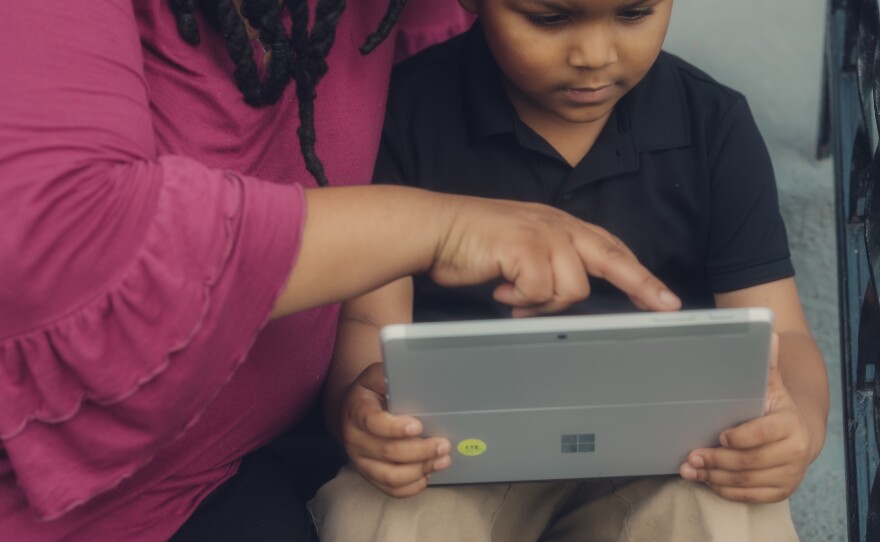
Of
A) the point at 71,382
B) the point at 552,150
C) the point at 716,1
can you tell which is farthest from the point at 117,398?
the point at 716,1

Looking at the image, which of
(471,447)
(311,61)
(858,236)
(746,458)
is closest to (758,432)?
(746,458)

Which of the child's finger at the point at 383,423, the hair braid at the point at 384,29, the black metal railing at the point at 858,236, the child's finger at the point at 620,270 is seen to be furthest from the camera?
the black metal railing at the point at 858,236

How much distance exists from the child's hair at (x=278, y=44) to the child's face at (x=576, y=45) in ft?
0.62

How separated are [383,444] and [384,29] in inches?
18.6

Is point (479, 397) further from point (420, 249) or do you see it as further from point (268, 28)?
point (268, 28)

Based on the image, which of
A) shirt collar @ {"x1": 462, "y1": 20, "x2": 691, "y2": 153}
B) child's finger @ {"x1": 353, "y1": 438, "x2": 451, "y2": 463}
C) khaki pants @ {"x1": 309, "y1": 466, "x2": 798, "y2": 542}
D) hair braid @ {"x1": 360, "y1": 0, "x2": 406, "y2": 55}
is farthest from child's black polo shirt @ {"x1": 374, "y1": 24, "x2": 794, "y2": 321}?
child's finger @ {"x1": 353, "y1": 438, "x2": 451, "y2": 463}

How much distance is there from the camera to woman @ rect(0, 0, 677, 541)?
82cm

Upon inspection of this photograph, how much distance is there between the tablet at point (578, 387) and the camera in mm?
954

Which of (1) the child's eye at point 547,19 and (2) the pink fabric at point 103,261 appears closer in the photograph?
(2) the pink fabric at point 103,261

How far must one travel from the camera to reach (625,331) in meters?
0.95

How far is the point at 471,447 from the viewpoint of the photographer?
1.09 metres

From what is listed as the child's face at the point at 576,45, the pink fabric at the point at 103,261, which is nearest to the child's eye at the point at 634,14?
the child's face at the point at 576,45

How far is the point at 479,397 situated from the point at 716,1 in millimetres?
1805

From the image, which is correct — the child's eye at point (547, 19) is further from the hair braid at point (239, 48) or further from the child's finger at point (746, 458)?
the child's finger at point (746, 458)
